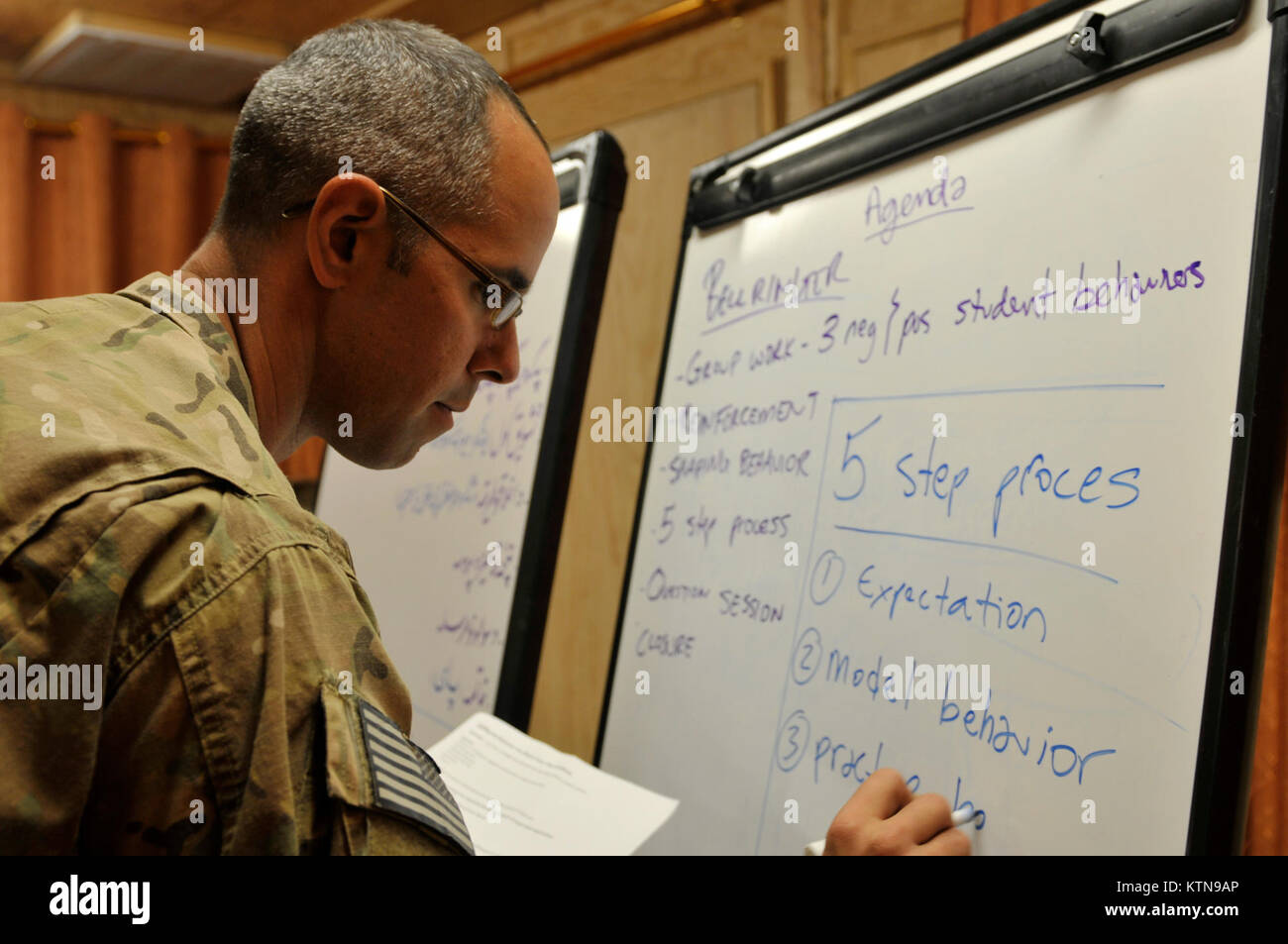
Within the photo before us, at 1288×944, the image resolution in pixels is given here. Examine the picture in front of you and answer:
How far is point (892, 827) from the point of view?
2.44 ft

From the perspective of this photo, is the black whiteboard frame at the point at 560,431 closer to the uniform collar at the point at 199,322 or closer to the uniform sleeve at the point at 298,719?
the uniform collar at the point at 199,322

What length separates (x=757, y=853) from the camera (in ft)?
3.12

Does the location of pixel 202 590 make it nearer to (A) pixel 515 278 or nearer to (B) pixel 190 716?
(B) pixel 190 716

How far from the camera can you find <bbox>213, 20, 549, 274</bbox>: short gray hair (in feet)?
2.53

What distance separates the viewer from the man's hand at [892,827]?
2.41 feet

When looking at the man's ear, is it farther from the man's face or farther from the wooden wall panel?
the wooden wall panel

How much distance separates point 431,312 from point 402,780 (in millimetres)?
400

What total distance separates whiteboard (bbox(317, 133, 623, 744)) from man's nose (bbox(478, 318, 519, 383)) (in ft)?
1.09

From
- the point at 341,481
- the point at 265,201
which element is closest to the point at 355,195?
the point at 265,201

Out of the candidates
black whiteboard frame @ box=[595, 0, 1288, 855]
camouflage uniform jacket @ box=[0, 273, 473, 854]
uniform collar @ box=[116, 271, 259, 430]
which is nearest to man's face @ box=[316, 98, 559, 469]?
uniform collar @ box=[116, 271, 259, 430]

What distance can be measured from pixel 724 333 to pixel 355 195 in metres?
0.53

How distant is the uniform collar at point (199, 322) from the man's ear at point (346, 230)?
0.31 feet
